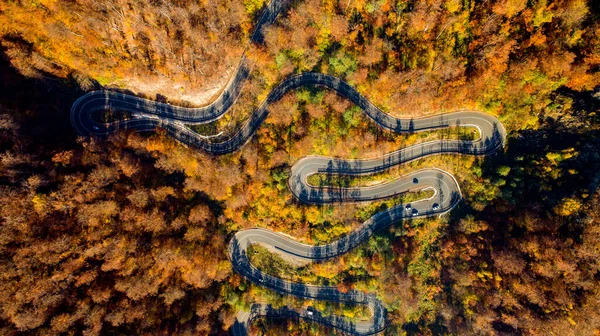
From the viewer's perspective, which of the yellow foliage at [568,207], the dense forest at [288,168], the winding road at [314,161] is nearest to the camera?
the dense forest at [288,168]

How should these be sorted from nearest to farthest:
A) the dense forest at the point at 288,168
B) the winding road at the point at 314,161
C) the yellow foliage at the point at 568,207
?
the dense forest at the point at 288,168 → the yellow foliage at the point at 568,207 → the winding road at the point at 314,161

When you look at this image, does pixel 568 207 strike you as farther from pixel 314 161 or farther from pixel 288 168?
pixel 288 168

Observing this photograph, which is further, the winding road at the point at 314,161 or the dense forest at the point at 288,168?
the winding road at the point at 314,161

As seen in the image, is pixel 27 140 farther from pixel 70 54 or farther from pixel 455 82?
Result: pixel 455 82

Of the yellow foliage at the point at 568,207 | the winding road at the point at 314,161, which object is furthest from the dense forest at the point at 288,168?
the winding road at the point at 314,161

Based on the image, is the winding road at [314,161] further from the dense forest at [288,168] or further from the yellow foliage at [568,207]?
the yellow foliage at [568,207]

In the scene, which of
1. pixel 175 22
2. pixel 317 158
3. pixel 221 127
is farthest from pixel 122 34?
pixel 317 158
